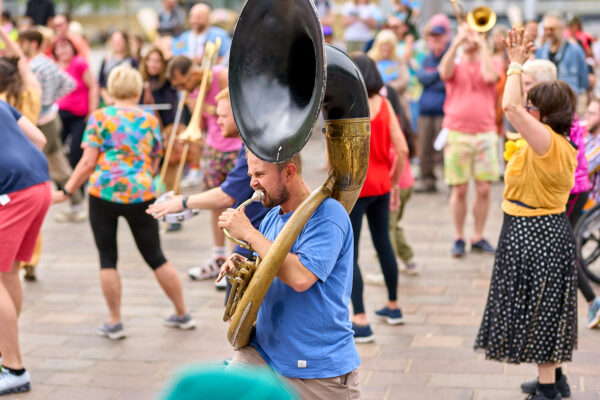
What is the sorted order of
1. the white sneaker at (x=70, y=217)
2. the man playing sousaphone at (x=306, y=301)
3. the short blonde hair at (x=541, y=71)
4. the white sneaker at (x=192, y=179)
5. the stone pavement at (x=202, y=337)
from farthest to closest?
the white sneaker at (x=192, y=179)
the white sneaker at (x=70, y=217)
the short blonde hair at (x=541, y=71)
the stone pavement at (x=202, y=337)
the man playing sousaphone at (x=306, y=301)

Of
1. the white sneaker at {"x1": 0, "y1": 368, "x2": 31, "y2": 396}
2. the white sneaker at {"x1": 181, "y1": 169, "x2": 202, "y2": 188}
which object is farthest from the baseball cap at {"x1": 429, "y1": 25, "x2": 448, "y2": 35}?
the white sneaker at {"x1": 0, "y1": 368, "x2": 31, "y2": 396}

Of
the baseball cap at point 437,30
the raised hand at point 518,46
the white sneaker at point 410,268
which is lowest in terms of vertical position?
the white sneaker at point 410,268

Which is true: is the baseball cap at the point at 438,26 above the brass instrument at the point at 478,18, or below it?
below

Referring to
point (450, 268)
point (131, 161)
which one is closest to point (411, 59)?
point (450, 268)

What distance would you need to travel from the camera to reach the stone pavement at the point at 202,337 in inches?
183

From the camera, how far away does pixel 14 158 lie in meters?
4.66

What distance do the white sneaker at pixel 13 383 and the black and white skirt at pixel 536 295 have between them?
99.6 inches

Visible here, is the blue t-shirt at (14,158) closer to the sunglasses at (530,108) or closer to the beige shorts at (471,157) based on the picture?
the sunglasses at (530,108)

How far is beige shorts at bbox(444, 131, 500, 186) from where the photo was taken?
24.0 feet

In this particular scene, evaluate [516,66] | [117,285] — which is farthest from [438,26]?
[516,66]

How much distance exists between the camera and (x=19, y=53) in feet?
18.8

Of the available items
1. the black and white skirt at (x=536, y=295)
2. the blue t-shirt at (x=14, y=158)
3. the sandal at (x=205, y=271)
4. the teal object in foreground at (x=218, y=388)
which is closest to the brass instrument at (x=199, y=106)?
the sandal at (x=205, y=271)

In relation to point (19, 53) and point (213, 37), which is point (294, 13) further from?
point (213, 37)

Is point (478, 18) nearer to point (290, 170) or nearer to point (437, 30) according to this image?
point (437, 30)
